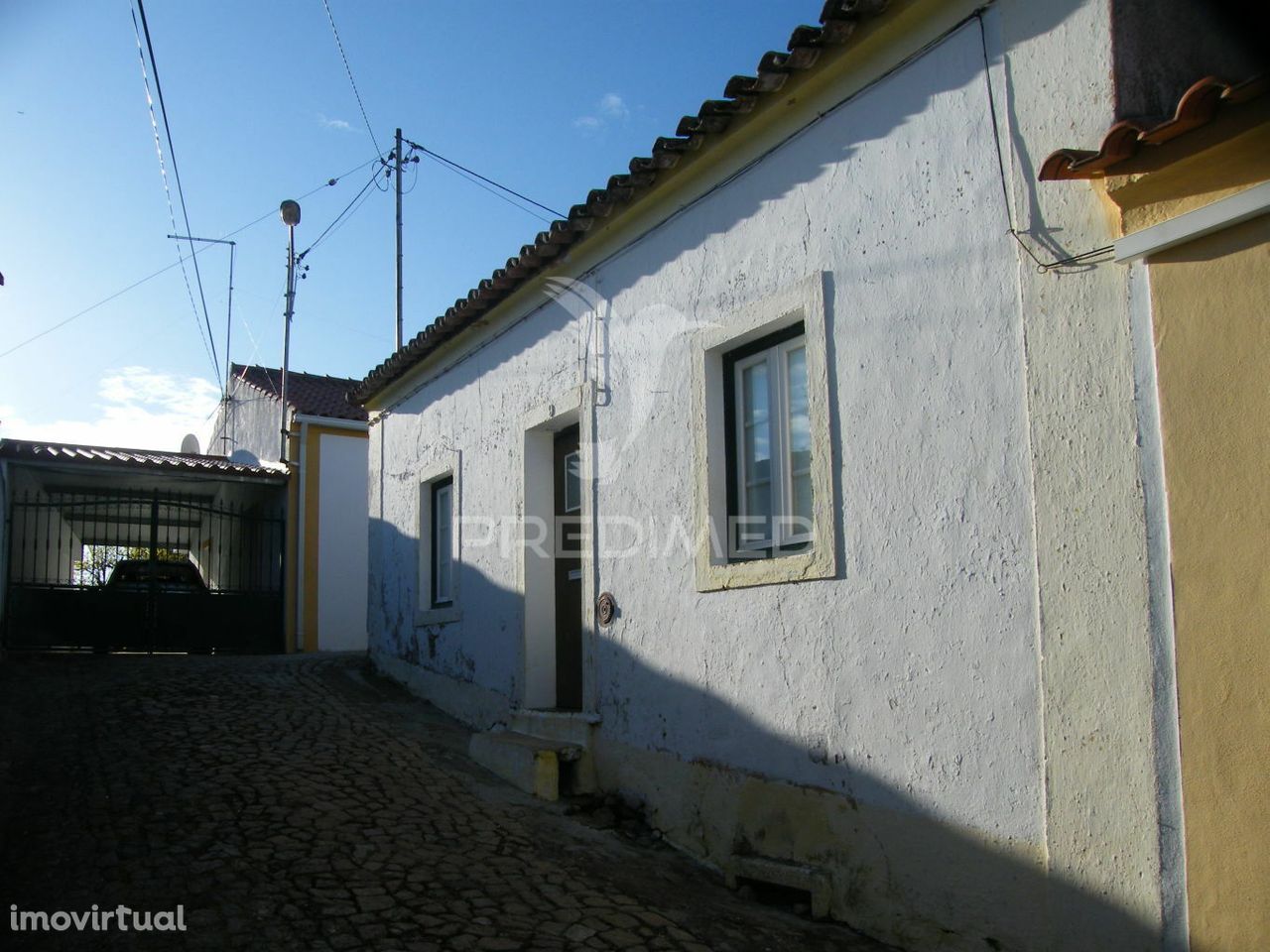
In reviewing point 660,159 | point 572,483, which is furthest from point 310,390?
point 660,159

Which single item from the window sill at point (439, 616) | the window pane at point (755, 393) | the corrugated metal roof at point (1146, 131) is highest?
the corrugated metal roof at point (1146, 131)

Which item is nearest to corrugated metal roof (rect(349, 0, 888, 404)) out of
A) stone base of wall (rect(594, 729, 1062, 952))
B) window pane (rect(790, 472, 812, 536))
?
window pane (rect(790, 472, 812, 536))

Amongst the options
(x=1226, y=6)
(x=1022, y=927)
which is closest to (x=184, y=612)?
(x=1022, y=927)

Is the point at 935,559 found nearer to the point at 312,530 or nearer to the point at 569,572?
the point at 569,572

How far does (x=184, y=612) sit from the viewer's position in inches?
555

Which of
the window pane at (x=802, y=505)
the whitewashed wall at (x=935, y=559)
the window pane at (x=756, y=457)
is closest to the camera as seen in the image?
the whitewashed wall at (x=935, y=559)

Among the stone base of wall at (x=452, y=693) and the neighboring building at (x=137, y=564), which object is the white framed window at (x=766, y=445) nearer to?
the stone base of wall at (x=452, y=693)

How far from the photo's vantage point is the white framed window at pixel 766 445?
17.6 feet

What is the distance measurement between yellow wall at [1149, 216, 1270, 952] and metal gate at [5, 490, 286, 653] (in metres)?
11.6

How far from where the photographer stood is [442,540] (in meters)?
10.5

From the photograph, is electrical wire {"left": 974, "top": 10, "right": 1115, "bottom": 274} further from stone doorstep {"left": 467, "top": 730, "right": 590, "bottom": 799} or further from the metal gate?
the metal gate

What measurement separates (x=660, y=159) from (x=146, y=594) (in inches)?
401

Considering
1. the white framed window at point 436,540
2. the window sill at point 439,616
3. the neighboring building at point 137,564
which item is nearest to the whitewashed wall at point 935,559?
the window sill at point 439,616

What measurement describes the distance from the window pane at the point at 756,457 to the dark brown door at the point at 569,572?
7.09 feet
